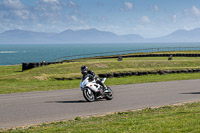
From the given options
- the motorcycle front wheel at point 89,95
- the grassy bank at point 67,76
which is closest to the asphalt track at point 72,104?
the motorcycle front wheel at point 89,95

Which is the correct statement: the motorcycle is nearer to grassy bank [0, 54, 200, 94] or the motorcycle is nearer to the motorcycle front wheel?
the motorcycle front wheel

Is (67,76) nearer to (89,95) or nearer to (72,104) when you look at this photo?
(89,95)

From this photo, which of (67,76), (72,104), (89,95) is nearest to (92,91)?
(89,95)

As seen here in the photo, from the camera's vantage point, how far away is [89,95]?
14.2 m

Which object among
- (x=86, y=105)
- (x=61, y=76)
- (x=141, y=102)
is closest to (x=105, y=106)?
(x=86, y=105)

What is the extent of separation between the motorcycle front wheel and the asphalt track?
0.22 metres

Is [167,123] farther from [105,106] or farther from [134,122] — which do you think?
[105,106]

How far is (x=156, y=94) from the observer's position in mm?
16422

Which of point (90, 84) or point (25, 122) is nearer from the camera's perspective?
point (25, 122)

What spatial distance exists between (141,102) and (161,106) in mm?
1357

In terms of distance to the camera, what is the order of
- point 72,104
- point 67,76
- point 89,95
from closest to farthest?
point 72,104
point 89,95
point 67,76

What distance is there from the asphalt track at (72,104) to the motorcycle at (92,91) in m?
0.25

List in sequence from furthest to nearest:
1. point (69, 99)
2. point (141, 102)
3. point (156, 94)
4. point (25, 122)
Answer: point (156, 94) → point (69, 99) → point (141, 102) → point (25, 122)

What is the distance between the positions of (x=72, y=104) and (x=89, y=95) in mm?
1000
